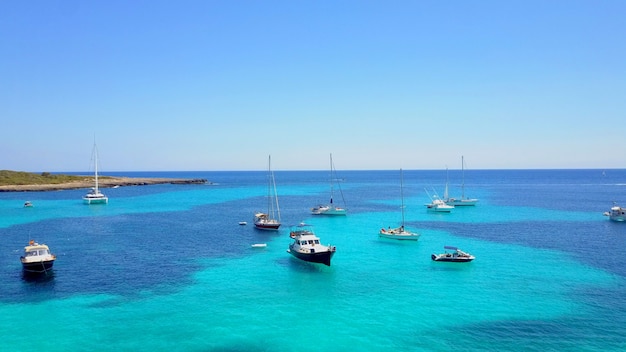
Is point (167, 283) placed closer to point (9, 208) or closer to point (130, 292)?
point (130, 292)

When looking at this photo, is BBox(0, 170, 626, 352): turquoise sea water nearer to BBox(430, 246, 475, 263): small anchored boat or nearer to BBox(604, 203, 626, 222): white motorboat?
BBox(430, 246, 475, 263): small anchored boat

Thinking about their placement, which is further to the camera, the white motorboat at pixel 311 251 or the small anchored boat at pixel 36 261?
the white motorboat at pixel 311 251

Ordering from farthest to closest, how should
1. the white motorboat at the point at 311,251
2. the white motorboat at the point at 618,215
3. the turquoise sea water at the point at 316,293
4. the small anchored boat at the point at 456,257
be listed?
1. the white motorboat at the point at 618,215
2. the small anchored boat at the point at 456,257
3. the white motorboat at the point at 311,251
4. the turquoise sea water at the point at 316,293

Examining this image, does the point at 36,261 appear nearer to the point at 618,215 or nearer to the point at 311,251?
the point at 311,251

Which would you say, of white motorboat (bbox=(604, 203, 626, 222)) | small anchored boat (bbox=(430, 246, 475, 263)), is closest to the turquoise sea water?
small anchored boat (bbox=(430, 246, 475, 263))

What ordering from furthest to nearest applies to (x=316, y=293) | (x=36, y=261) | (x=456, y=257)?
(x=456, y=257)
(x=36, y=261)
(x=316, y=293)

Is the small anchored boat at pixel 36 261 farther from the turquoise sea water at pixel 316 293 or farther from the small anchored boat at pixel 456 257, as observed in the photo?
the small anchored boat at pixel 456 257

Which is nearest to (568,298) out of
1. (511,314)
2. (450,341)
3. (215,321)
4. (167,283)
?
(511,314)

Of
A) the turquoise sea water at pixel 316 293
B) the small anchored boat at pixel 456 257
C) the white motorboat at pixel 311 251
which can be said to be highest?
the white motorboat at pixel 311 251

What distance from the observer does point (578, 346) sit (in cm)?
3145

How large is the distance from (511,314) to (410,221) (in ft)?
209

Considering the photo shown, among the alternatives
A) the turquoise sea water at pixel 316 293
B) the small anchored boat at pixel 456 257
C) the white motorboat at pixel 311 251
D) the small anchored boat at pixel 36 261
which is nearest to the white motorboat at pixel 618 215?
the turquoise sea water at pixel 316 293

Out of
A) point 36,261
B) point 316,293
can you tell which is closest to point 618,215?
point 316,293

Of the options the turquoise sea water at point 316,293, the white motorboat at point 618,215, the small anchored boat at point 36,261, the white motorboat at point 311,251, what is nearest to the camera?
the turquoise sea water at point 316,293
